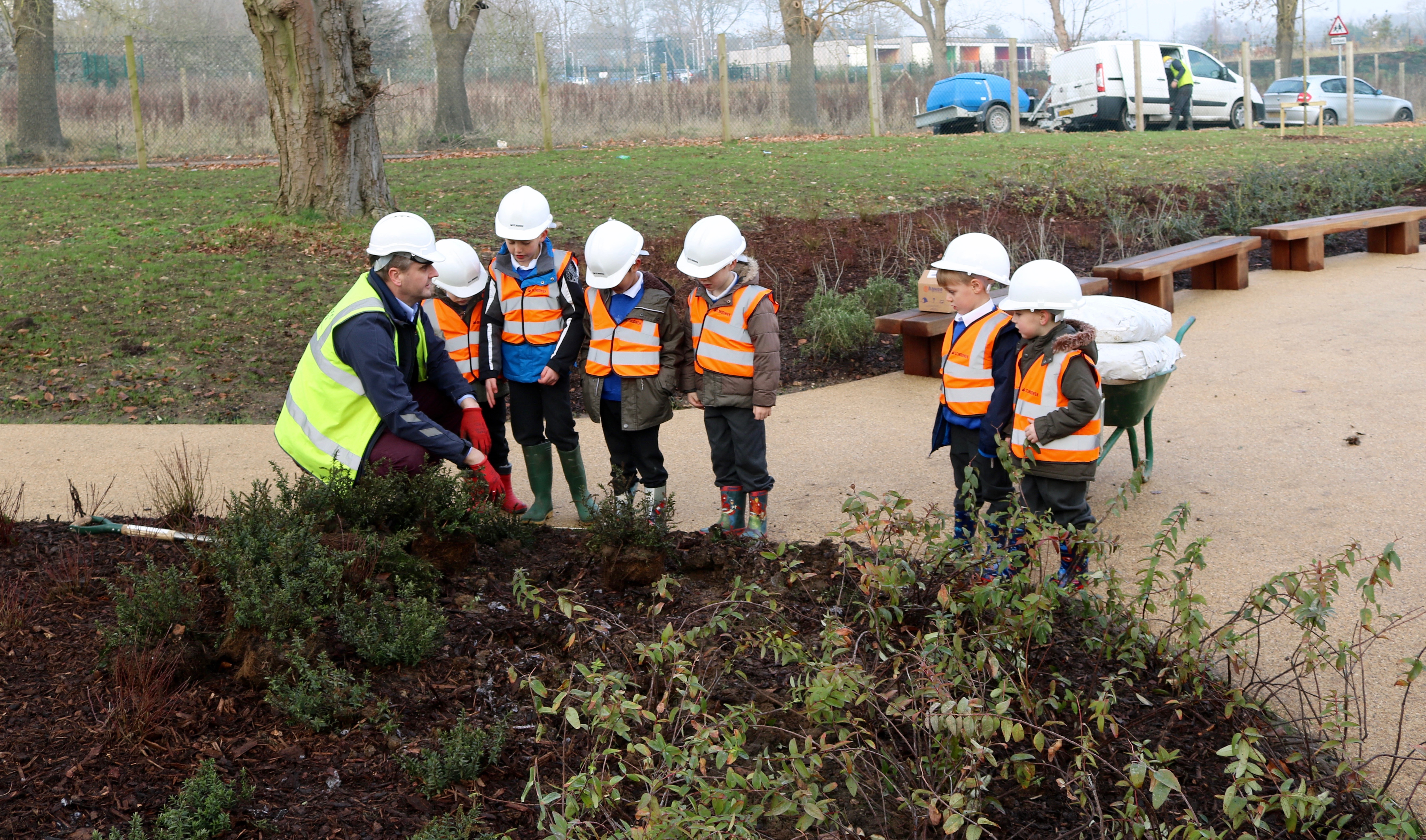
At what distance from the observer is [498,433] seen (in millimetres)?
5785

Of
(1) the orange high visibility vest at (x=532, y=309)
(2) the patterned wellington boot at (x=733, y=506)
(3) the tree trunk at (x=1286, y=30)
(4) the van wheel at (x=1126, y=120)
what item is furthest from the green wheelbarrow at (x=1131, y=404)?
(3) the tree trunk at (x=1286, y=30)

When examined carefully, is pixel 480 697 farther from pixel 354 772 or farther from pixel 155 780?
pixel 155 780

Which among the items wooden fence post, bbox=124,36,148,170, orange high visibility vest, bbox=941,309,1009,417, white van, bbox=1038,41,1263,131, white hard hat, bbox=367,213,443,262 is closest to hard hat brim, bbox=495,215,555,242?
white hard hat, bbox=367,213,443,262

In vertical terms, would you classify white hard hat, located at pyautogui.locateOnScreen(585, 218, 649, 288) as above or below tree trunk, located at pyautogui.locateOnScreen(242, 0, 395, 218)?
below

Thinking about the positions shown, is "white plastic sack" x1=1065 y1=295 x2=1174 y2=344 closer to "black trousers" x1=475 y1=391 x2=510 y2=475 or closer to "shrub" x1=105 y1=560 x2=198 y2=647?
"black trousers" x1=475 y1=391 x2=510 y2=475

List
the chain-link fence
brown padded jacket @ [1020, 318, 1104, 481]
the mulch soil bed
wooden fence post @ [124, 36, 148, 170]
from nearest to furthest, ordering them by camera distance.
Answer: the mulch soil bed
brown padded jacket @ [1020, 318, 1104, 481]
wooden fence post @ [124, 36, 148, 170]
the chain-link fence

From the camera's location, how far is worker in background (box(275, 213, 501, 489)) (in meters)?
4.53

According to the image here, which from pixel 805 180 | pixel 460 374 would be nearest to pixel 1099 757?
pixel 460 374

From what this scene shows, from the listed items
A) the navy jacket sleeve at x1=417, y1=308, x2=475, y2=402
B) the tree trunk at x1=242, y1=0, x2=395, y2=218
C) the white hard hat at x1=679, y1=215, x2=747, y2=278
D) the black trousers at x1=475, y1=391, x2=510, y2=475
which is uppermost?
the tree trunk at x1=242, y1=0, x2=395, y2=218

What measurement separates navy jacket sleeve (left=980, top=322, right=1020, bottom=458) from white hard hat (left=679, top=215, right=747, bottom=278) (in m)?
1.10

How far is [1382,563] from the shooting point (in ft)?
9.01

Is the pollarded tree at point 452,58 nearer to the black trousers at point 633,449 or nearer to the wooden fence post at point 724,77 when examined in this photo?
the wooden fence post at point 724,77

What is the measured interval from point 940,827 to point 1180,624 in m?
0.91

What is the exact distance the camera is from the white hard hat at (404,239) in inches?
182
